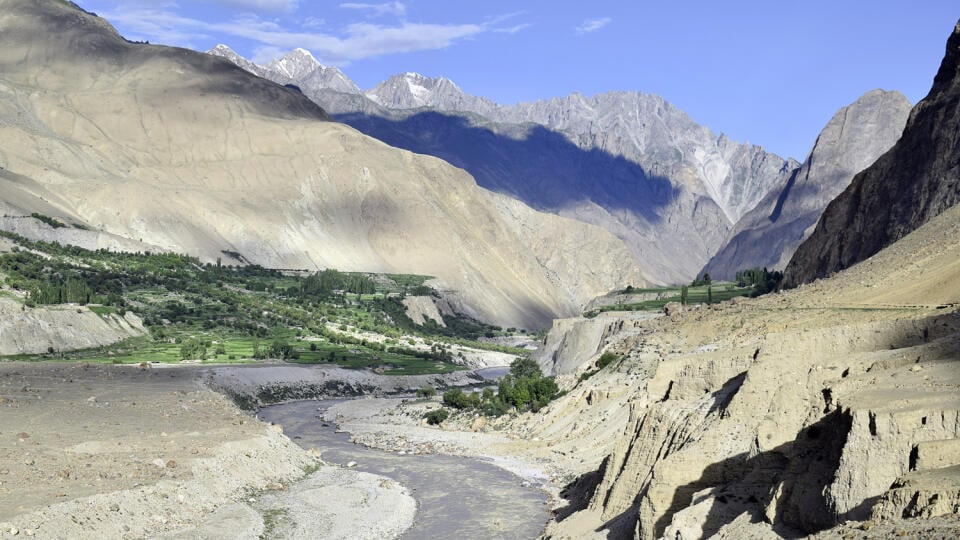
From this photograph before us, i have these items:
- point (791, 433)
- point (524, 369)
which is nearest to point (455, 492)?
point (791, 433)

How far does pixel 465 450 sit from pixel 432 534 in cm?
2277

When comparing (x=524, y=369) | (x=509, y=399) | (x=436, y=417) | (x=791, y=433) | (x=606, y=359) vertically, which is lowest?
(x=436, y=417)

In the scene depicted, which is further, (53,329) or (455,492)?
(53,329)

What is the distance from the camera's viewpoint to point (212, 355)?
117 metres

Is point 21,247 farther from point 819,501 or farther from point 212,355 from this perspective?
point 819,501

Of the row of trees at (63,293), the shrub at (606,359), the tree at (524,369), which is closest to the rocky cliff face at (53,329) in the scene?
the row of trees at (63,293)

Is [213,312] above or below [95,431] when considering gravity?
above

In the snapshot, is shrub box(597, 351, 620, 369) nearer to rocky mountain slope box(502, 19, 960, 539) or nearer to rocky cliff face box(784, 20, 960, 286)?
rocky mountain slope box(502, 19, 960, 539)

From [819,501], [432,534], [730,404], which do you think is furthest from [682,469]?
[432,534]

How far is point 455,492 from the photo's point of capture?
2004 inches

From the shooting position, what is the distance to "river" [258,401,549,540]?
42.6m

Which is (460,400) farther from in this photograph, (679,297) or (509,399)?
(679,297)

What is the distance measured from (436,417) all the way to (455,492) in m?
28.5

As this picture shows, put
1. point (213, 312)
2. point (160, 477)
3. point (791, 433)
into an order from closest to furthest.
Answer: point (791, 433) → point (160, 477) → point (213, 312)
